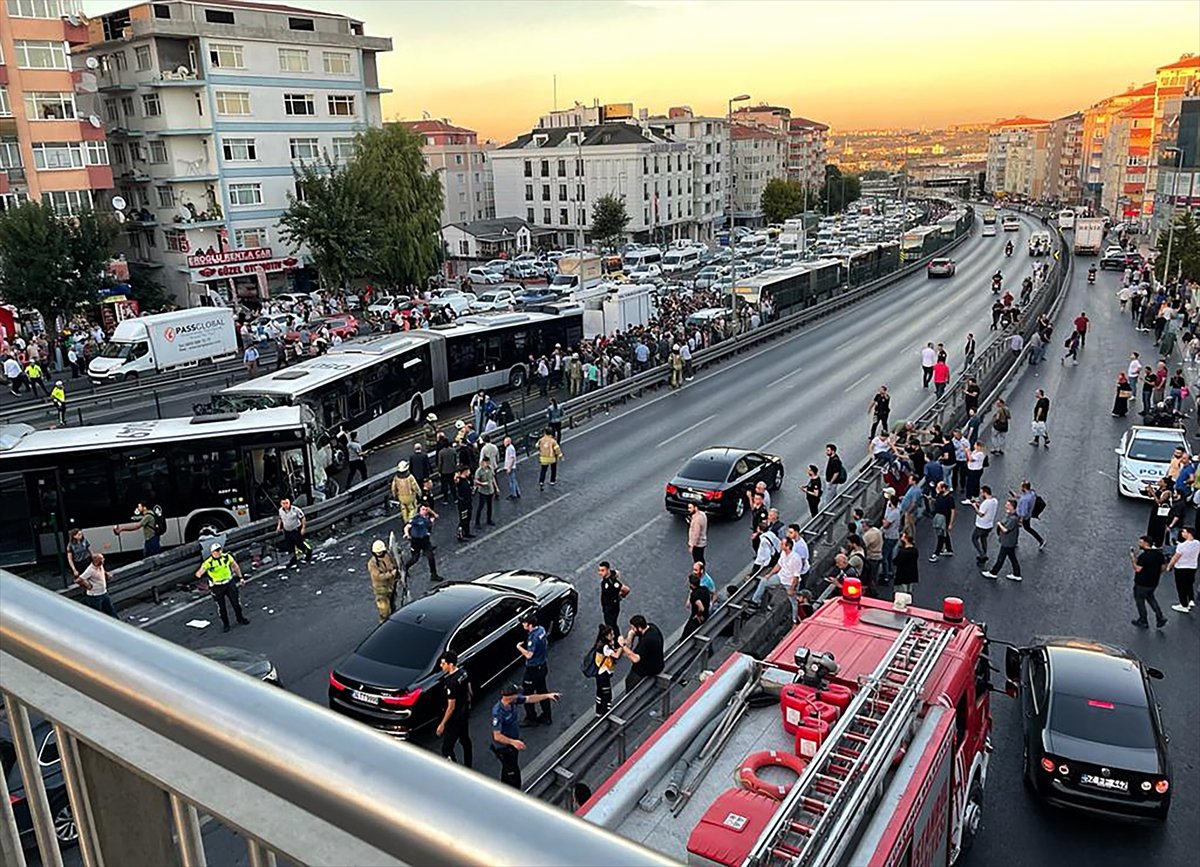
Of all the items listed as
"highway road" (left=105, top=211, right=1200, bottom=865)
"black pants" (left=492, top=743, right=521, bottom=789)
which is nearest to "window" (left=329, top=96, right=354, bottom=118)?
"highway road" (left=105, top=211, right=1200, bottom=865)

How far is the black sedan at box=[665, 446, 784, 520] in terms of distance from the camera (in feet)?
64.2

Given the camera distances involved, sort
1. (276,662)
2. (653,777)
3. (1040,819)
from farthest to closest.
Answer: (276,662) → (1040,819) → (653,777)

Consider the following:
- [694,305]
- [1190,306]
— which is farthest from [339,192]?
[1190,306]

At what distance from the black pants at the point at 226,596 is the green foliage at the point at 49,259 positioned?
2796cm

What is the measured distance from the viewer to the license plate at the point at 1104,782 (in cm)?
947

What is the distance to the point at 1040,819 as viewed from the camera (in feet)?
33.0

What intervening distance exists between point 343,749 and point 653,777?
252 inches

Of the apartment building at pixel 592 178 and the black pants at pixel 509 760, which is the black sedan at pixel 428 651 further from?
the apartment building at pixel 592 178

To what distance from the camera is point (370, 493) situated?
815 inches

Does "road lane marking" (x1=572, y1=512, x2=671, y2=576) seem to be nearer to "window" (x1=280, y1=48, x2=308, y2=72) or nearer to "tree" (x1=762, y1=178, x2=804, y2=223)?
"window" (x1=280, y1=48, x2=308, y2=72)

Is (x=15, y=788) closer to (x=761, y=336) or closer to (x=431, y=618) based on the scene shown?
(x=431, y=618)

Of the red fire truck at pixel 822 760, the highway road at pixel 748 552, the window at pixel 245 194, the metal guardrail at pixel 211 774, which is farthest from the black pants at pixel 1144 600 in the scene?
the window at pixel 245 194

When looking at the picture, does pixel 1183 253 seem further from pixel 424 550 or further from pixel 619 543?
pixel 424 550

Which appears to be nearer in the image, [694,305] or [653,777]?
[653,777]
